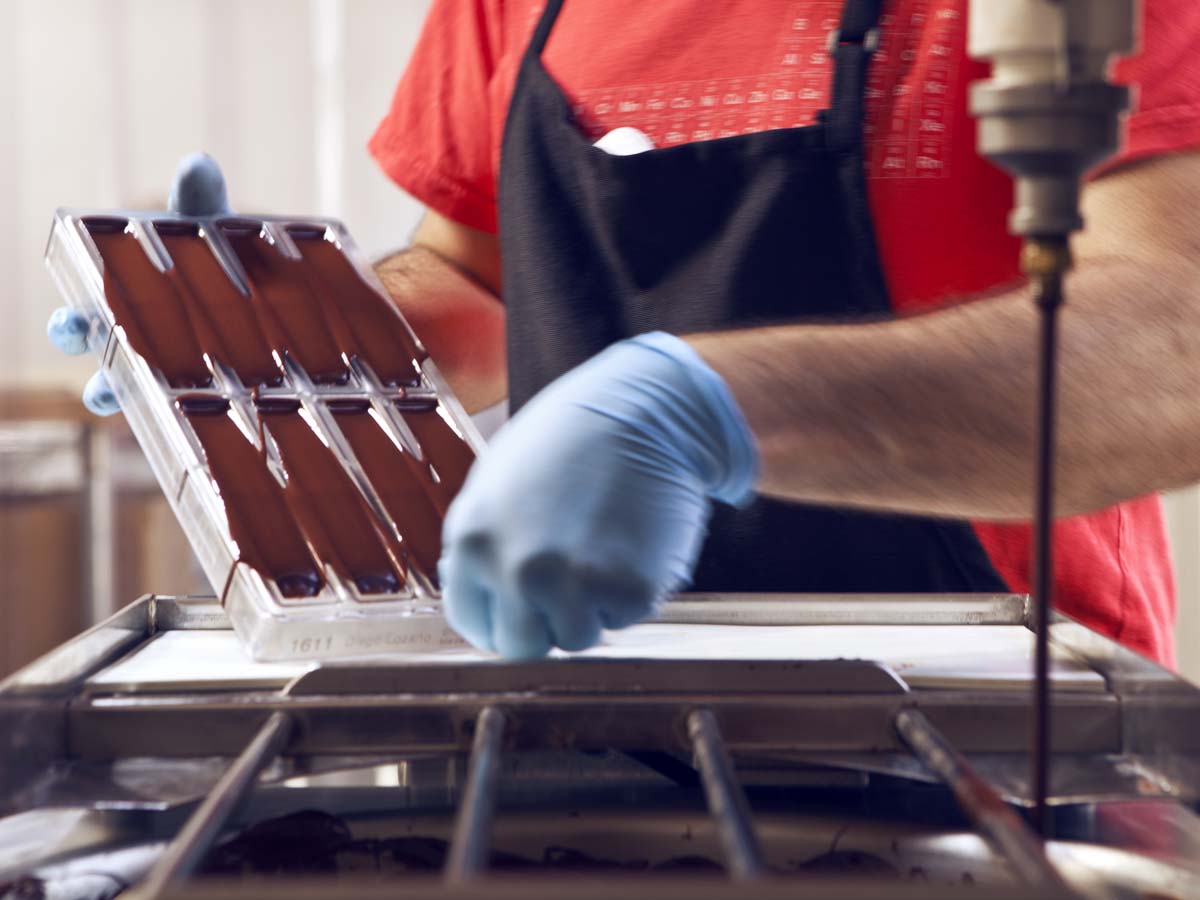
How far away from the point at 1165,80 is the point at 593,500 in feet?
1.87

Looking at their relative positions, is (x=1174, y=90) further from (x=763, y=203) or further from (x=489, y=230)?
(x=489, y=230)

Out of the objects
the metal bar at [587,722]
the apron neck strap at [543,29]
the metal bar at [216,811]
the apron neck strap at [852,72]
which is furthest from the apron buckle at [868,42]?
the metal bar at [216,811]

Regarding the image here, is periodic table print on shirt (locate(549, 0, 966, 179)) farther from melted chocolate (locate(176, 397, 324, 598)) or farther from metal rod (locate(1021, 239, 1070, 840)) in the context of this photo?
metal rod (locate(1021, 239, 1070, 840))

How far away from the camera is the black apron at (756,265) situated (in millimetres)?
1075

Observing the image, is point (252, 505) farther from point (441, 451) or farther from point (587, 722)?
point (587, 722)

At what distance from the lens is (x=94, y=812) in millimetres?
594

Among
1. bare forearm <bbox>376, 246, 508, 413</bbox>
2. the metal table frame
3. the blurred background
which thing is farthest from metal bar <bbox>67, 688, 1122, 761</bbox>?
the blurred background

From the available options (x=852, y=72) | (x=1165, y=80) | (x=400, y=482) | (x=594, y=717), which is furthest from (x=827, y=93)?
(x=594, y=717)

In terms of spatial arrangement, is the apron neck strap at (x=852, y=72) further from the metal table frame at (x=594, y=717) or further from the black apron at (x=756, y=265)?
the metal table frame at (x=594, y=717)

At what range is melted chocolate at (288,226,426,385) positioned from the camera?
0.99 m

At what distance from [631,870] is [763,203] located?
0.68 m

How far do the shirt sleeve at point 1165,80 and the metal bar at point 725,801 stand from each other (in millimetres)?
590

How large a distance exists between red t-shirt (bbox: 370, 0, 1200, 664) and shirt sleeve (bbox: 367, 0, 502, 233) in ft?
0.20

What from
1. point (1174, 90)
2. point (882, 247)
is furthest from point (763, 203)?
point (1174, 90)
